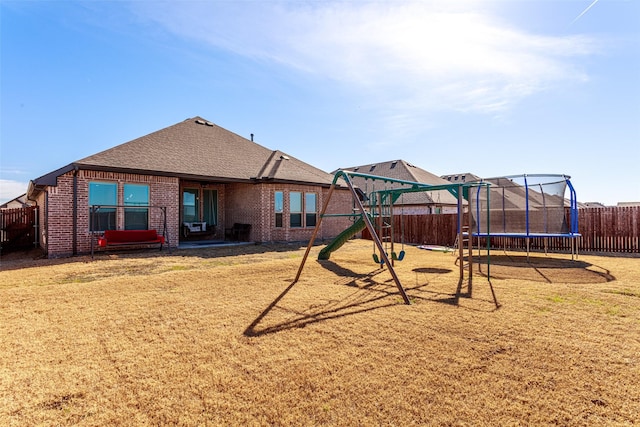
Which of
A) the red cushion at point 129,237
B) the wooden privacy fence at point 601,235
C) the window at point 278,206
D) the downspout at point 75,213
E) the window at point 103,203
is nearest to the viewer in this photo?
the downspout at point 75,213

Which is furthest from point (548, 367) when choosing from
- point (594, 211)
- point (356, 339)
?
point (594, 211)

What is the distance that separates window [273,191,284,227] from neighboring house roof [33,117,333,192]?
2.99 ft

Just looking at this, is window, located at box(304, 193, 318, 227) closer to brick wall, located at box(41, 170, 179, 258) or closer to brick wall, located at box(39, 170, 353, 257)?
brick wall, located at box(39, 170, 353, 257)

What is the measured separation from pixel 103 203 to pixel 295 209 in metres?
8.02

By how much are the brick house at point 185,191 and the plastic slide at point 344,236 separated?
5.04m

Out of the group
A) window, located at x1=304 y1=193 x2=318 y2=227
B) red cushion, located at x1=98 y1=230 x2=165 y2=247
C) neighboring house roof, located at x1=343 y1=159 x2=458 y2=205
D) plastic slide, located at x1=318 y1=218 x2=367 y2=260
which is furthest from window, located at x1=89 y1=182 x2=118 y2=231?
neighboring house roof, located at x1=343 y1=159 x2=458 y2=205

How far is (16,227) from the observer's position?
588 inches

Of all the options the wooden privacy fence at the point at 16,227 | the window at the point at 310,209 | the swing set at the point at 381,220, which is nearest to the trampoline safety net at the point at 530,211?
the swing set at the point at 381,220

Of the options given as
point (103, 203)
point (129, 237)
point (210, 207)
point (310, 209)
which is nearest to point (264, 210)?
point (310, 209)

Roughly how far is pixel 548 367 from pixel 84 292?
7.30 m

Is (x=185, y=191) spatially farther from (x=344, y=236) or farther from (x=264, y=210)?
(x=344, y=236)

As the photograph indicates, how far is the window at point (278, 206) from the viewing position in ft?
51.9

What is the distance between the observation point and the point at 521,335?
13.0ft

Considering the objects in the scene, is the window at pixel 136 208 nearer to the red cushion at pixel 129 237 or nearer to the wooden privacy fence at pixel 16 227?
the red cushion at pixel 129 237
